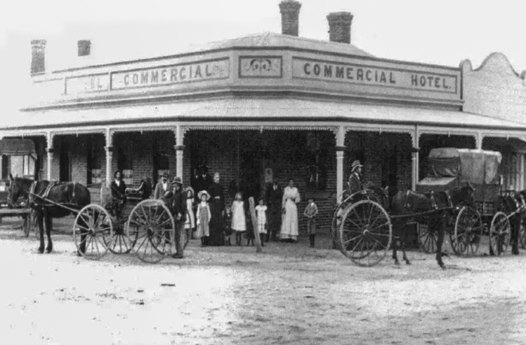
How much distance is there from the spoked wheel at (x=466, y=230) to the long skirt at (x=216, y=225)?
5580 millimetres

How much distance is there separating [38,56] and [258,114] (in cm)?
1694

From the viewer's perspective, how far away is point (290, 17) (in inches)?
1072

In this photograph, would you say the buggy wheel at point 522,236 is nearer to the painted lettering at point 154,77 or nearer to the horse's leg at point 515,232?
the horse's leg at point 515,232

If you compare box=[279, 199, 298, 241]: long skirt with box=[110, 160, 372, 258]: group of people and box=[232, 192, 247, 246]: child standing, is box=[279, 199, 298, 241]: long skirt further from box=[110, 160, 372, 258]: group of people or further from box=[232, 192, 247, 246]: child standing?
box=[232, 192, 247, 246]: child standing

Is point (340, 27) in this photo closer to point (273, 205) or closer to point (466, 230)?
point (273, 205)

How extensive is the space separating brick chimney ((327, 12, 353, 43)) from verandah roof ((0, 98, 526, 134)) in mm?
3927

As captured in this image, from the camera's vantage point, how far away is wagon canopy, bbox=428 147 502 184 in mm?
19172

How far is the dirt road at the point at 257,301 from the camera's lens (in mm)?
8531

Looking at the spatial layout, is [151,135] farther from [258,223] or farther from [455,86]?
[455,86]

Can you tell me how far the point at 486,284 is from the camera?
12727 millimetres

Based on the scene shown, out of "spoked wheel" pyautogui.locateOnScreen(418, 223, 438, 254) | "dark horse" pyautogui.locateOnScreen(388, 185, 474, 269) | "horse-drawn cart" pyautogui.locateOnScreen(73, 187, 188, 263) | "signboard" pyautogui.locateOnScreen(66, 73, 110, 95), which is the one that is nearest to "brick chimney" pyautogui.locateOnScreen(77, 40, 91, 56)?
"signboard" pyautogui.locateOnScreen(66, 73, 110, 95)

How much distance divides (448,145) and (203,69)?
9183 millimetres

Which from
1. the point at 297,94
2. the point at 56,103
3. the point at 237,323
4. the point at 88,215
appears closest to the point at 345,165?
the point at 297,94

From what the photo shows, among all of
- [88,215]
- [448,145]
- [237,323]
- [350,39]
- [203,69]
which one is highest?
[350,39]
